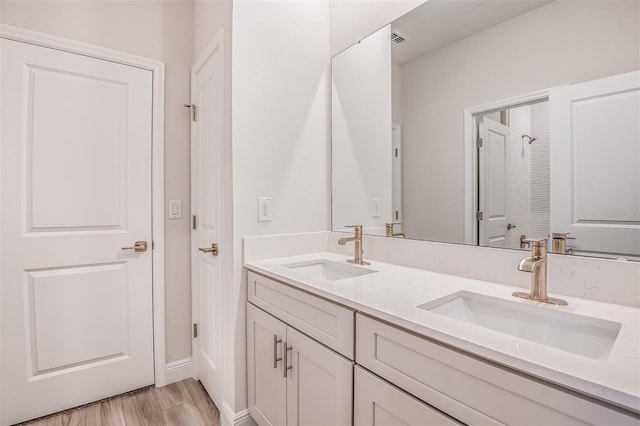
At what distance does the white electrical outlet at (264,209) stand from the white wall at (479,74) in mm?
698

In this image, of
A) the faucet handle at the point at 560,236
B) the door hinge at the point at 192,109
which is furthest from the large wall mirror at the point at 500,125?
the door hinge at the point at 192,109

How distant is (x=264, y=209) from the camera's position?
1.68 meters

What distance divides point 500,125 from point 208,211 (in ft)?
5.08

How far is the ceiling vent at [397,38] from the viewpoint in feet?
5.09

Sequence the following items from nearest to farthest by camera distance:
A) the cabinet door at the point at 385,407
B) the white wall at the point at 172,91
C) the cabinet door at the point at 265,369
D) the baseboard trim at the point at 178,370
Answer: the cabinet door at the point at 385,407 < the cabinet door at the point at 265,369 < the white wall at the point at 172,91 < the baseboard trim at the point at 178,370

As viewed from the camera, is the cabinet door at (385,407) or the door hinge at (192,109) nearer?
the cabinet door at (385,407)

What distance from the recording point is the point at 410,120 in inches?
61.3

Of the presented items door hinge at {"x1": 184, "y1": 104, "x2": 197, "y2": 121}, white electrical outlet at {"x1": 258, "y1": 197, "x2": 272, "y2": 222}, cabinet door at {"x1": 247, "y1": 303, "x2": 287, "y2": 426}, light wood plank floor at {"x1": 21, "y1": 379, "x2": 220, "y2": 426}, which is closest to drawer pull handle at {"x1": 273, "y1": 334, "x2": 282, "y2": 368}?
cabinet door at {"x1": 247, "y1": 303, "x2": 287, "y2": 426}

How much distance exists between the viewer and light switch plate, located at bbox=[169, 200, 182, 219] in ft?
6.92

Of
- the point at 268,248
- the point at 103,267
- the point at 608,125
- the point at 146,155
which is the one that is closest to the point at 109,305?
the point at 103,267

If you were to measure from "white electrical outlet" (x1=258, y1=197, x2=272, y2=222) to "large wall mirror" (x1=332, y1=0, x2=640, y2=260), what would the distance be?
49cm

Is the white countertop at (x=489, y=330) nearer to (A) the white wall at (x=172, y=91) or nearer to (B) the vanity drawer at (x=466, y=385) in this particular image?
(B) the vanity drawer at (x=466, y=385)

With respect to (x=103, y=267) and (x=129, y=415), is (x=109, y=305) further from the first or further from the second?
(x=129, y=415)

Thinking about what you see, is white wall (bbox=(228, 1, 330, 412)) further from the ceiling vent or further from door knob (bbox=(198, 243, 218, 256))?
the ceiling vent
